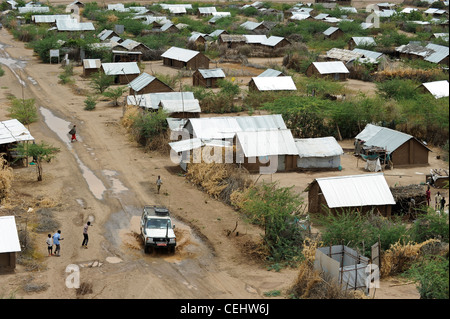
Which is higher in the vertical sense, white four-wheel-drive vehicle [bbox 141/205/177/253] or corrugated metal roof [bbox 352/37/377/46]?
white four-wheel-drive vehicle [bbox 141/205/177/253]

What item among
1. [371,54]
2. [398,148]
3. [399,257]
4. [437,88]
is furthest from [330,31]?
[399,257]

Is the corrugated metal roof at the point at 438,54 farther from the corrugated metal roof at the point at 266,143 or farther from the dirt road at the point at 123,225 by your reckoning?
the corrugated metal roof at the point at 266,143

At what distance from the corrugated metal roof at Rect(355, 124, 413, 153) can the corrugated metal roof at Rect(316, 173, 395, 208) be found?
26.7 feet

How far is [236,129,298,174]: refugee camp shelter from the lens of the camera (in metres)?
32.0

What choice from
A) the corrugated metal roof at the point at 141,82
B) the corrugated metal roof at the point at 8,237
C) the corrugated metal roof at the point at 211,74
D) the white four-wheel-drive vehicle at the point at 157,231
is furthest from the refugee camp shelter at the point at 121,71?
the corrugated metal roof at the point at 8,237

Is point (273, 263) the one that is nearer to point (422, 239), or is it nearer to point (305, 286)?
point (305, 286)

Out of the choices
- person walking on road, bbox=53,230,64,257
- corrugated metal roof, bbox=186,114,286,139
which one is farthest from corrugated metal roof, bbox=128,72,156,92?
person walking on road, bbox=53,230,64,257

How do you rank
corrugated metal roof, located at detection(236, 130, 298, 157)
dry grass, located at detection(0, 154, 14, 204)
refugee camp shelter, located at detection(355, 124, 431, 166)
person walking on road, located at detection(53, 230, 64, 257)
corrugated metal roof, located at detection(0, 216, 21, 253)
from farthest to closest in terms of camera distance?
refugee camp shelter, located at detection(355, 124, 431, 166) < corrugated metal roof, located at detection(236, 130, 298, 157) < dry grass, located at detection(0, 154, 14, 204) < person walking on road, located at detection(53, 230, 64, 257) < corrugated metal roof, located at detection(0, 216, 21, 253)

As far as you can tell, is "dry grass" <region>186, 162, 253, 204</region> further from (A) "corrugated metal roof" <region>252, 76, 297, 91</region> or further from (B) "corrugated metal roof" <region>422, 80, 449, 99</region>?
(B) "corrugated metal roof" <region>422, 80, 449, 99</region>

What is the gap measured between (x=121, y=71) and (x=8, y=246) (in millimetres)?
34329

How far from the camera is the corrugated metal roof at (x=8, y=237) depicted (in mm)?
20578

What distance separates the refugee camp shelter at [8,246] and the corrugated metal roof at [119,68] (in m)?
32.3

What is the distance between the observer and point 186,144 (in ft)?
107

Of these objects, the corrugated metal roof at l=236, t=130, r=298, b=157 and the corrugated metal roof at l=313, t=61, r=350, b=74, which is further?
the corrugated metal roof at l=313, t=61, r=350, b=74
